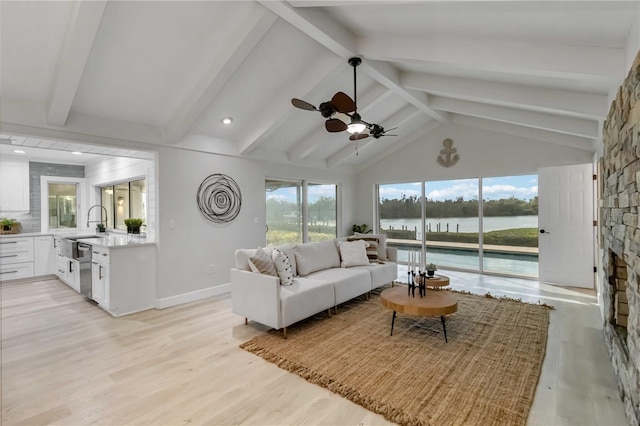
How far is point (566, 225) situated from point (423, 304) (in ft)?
12.8

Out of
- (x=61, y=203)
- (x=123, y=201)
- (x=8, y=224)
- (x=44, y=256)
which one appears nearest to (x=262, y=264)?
(x=123, y=201)

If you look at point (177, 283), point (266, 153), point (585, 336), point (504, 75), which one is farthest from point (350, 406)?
point (266, 153)

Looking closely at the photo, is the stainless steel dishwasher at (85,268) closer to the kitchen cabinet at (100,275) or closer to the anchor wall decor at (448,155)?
the kitchen cabinet at (100,275)

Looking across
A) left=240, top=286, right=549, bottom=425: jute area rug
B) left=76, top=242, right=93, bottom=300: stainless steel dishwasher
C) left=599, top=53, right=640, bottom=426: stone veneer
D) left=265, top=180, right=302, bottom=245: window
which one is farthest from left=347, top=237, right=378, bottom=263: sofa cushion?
left=76, top=242, right=93, bottom=300: stainless steel dishwasher

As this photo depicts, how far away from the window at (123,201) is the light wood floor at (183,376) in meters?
2.20

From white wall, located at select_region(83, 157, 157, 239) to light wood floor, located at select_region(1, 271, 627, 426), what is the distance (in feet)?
5.01

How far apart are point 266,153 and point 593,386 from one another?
523cm

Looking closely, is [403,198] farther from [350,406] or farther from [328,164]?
[350,406]

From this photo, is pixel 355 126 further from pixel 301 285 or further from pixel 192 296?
pixel 192 296

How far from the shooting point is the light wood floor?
7.02ft

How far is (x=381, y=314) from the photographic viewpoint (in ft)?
13.2

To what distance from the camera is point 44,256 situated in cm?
630

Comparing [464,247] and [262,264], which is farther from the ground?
[262,264]

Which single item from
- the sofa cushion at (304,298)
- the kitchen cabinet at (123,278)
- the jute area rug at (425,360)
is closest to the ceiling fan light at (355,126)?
the sofa cushion at (304,298)
